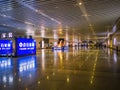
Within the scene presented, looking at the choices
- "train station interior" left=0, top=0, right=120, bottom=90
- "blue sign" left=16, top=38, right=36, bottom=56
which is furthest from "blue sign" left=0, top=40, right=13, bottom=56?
"blue sign" left=16, top=38, right=36, bottom=56

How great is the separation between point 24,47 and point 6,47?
7.41ft

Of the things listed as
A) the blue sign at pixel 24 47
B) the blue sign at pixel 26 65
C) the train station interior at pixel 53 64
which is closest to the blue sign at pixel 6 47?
the train station interior at pixel 53 64

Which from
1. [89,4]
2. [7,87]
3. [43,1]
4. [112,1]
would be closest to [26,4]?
[43,1]

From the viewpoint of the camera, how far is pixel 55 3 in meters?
12.0

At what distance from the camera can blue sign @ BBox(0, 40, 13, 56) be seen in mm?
19891

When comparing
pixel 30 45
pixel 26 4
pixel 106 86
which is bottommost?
pixel 106 86

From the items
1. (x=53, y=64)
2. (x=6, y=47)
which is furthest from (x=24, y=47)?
(x=53, y=64)

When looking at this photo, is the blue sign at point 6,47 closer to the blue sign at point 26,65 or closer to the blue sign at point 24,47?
the blue sign at point 24,47

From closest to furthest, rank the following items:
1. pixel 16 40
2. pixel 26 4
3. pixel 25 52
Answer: pixel 26 4
pixel 16 40
pixel 25 52

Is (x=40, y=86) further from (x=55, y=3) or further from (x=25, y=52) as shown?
(x=25, y=52)

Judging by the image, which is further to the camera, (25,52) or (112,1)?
(25,52)

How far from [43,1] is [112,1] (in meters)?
5.03

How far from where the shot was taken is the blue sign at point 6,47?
1989cm

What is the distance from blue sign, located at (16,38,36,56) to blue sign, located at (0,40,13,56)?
0.93 metres
